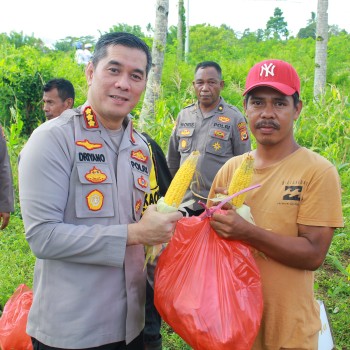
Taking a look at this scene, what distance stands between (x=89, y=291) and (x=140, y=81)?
0.84 metres

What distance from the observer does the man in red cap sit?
5.37 feet

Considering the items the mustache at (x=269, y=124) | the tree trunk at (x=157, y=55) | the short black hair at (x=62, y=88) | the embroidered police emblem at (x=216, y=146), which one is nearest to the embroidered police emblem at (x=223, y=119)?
the embroidered police emblem at (x=216, y=146)

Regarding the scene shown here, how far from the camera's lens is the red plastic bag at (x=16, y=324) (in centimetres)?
260

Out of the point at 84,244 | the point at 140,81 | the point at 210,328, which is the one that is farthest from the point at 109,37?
the point at 210,328

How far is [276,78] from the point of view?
177 cm

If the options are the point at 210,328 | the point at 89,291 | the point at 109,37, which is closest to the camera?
the point at 210,328

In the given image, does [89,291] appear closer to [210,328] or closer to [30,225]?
[30,225]

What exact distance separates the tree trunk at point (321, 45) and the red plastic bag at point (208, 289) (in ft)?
24.1

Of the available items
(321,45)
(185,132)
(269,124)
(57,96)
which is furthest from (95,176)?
(321,45)

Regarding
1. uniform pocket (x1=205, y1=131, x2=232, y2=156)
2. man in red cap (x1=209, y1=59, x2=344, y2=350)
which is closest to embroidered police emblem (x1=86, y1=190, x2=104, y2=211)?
man in red cap (x1=209, y1=59, x2=344, y2=350)

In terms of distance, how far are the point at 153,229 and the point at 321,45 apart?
8.22 meters

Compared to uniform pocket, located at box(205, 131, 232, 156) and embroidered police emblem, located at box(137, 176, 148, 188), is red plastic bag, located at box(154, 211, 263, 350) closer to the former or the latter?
embroidered police emblem, located at box(137, 176, 148, 188)

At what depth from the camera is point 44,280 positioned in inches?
64.7

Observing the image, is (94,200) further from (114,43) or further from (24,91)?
(24,91)
